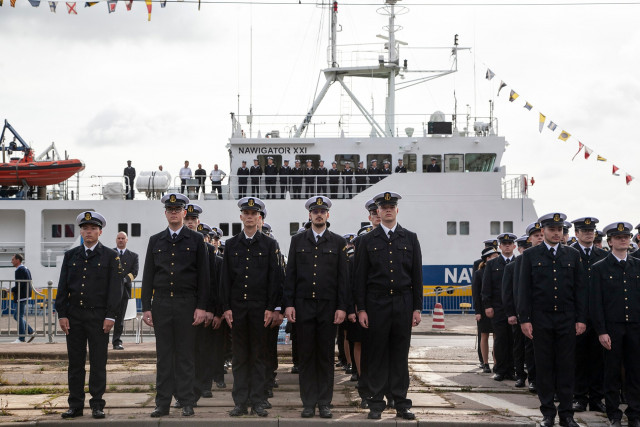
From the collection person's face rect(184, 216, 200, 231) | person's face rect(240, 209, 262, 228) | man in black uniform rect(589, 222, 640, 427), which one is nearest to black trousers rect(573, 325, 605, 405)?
man in black uniform rect(589, 222, 640, 427)

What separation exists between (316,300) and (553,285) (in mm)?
2247

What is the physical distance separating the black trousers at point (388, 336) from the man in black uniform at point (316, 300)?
1.09 ft

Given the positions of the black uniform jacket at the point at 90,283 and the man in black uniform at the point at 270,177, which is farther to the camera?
the man in black uniform at the point at 270,177

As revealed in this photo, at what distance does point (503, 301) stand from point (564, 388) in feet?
8.06

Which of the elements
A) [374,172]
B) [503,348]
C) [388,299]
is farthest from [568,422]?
[374,172]

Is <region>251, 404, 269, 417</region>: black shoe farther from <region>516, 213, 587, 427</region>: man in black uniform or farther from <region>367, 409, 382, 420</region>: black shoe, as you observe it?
<region>516, 213, 587, 427</region>: man in black uniform

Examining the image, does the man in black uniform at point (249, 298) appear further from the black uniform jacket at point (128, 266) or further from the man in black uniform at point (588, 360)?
the black uniform jacket at point (128, 266)

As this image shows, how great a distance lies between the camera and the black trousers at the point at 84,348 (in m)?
6.89

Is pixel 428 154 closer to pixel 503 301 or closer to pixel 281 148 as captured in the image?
pixel 281 148

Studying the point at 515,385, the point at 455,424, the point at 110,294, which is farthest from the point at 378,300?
the point at 515,385

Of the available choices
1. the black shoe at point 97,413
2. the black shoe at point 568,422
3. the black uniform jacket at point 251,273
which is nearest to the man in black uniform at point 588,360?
the black shoe at point 568,422

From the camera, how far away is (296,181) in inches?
929

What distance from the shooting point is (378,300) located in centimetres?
706

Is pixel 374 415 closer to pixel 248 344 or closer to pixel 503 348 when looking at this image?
pixel 248 344
